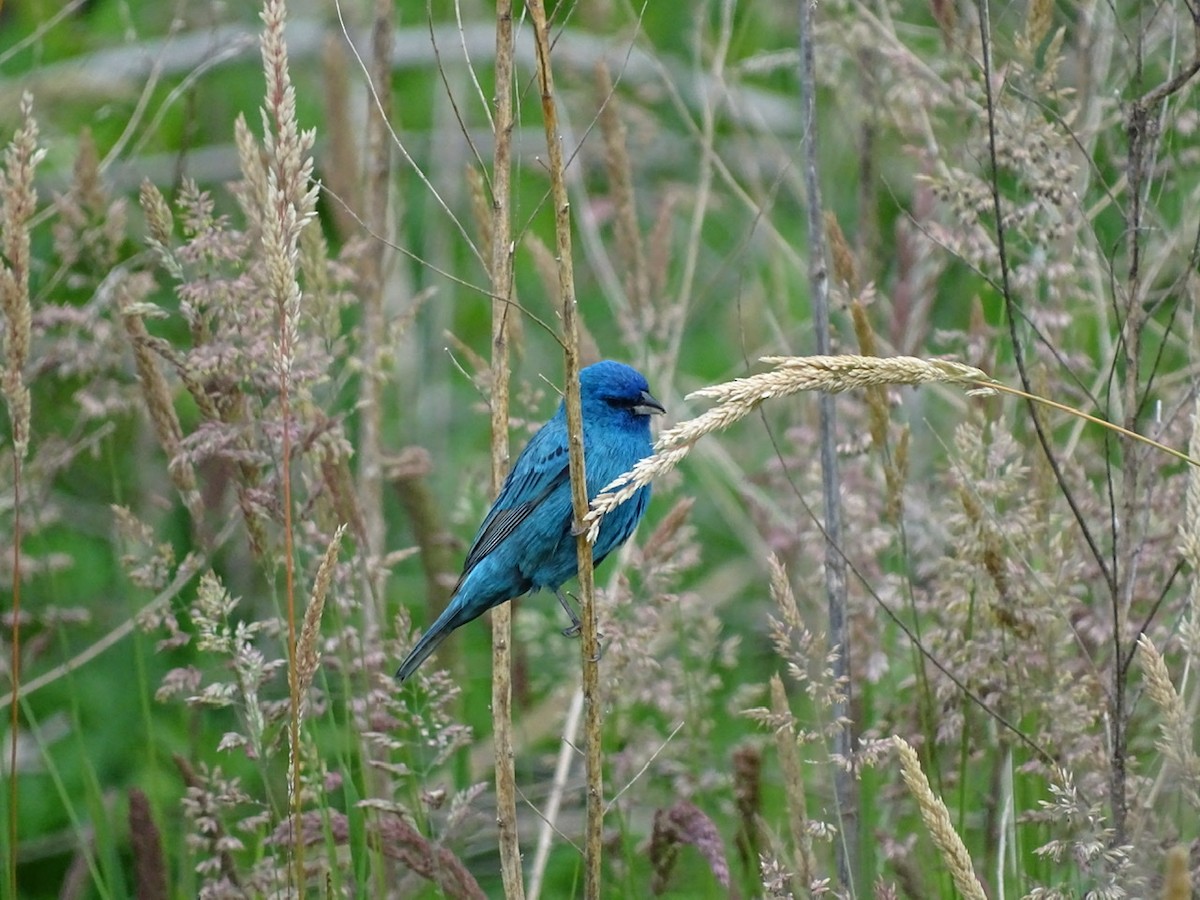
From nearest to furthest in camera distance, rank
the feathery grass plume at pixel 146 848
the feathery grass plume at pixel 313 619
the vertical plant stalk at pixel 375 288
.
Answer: the feathery grass plume at pixel 313 619, the feathery grass plume at pixel 146 848, the vertical plant stalk at pixel 375 288

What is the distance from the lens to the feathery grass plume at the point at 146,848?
8.86ft

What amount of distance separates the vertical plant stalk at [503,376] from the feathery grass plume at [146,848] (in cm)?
75

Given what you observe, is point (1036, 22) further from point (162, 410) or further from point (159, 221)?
point (162, 410)

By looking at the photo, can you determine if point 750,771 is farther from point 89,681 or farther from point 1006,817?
point 89,681

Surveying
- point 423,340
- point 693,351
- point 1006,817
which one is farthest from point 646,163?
point 1006,817

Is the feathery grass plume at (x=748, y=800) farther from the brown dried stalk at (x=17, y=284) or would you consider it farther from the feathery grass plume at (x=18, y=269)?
the feathery grass plume at (x=18, y=269)

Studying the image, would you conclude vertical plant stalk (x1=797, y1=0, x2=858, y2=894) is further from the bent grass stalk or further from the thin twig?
the bent grass stalk

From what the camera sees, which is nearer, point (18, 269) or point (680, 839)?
point (18, 269)

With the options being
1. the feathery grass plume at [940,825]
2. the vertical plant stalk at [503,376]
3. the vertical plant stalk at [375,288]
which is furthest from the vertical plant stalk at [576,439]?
the vertical plant stalk at [375,288]

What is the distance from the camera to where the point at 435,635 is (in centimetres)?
320

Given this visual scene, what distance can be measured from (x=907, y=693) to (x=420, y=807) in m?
1.28

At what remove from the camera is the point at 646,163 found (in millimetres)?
6473

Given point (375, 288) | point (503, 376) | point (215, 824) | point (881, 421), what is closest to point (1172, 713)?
point (881, 421)

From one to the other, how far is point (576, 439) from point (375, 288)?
1.56 metres
